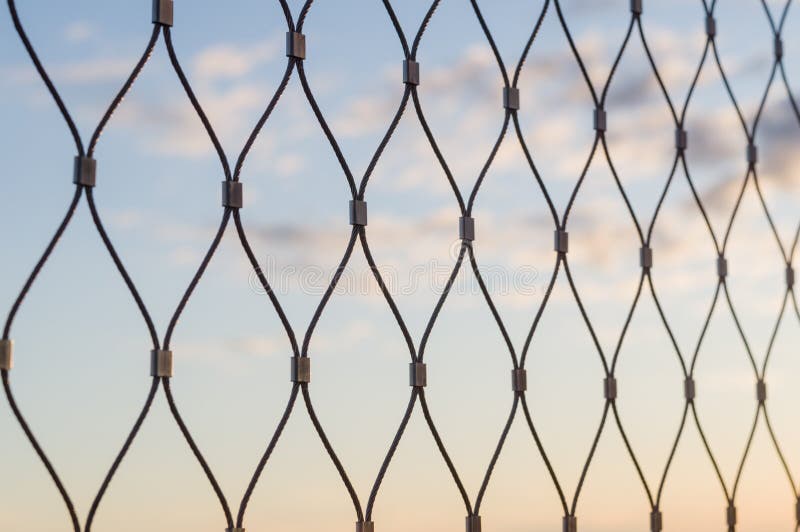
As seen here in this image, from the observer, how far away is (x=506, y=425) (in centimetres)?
169

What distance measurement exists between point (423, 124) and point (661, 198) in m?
0.58

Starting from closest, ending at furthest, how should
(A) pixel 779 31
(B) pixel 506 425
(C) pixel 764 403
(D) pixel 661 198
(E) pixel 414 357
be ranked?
(E) pixel 414 357, (B) pixel 506 425, (D) pixel 661 198, (C) pixel 764 403, (A) pixel 779 31

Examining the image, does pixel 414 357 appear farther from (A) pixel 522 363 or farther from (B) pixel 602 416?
(B) pixel 602 416

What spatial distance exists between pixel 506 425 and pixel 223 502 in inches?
19.1

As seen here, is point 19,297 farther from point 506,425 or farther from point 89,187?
point 506,425

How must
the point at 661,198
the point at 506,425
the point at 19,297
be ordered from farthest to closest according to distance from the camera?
the point at 661,198 < the point at 506,425 < the point at 19,297

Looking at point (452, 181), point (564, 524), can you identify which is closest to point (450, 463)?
point (564, 524)

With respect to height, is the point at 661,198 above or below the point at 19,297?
above

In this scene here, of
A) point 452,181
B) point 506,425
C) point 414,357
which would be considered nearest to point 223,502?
point 414,357

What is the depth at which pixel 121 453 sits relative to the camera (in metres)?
1.33

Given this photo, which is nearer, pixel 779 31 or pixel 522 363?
pixel 522 363

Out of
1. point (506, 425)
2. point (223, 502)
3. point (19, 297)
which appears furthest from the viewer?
point (506, 425)

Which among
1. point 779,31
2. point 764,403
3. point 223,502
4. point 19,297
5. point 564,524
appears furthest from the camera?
point 779,31

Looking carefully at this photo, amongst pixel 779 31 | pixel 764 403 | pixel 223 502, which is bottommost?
pixel 223 502
